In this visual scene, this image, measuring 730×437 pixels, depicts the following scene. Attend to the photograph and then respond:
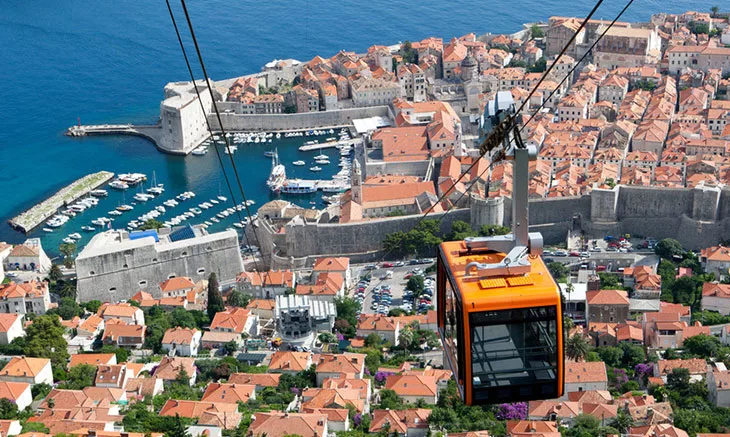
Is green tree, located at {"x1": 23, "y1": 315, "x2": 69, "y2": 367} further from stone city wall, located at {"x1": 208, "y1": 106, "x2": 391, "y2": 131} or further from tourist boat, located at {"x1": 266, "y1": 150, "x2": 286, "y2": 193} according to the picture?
stone city wall, located at {"x1": 208, "y1": 106, "x2": 391, "y2": 131}

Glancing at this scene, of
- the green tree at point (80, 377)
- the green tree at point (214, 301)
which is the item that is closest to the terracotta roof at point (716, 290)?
the green tree at point (214, 301)

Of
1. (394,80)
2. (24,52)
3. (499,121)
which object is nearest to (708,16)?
(394,80)

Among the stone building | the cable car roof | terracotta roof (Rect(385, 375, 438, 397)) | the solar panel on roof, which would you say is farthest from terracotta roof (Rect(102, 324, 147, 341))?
the cable car roof

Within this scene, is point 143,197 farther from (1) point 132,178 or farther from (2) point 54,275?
(2) point 54,275

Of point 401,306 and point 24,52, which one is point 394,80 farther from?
point 24,52

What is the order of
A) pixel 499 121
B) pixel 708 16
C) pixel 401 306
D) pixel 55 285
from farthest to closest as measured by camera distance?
pixel 708 16, pixel 55 285, pixel 401 306, pixel 499 121

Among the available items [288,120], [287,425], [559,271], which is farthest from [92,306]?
[288,120]
